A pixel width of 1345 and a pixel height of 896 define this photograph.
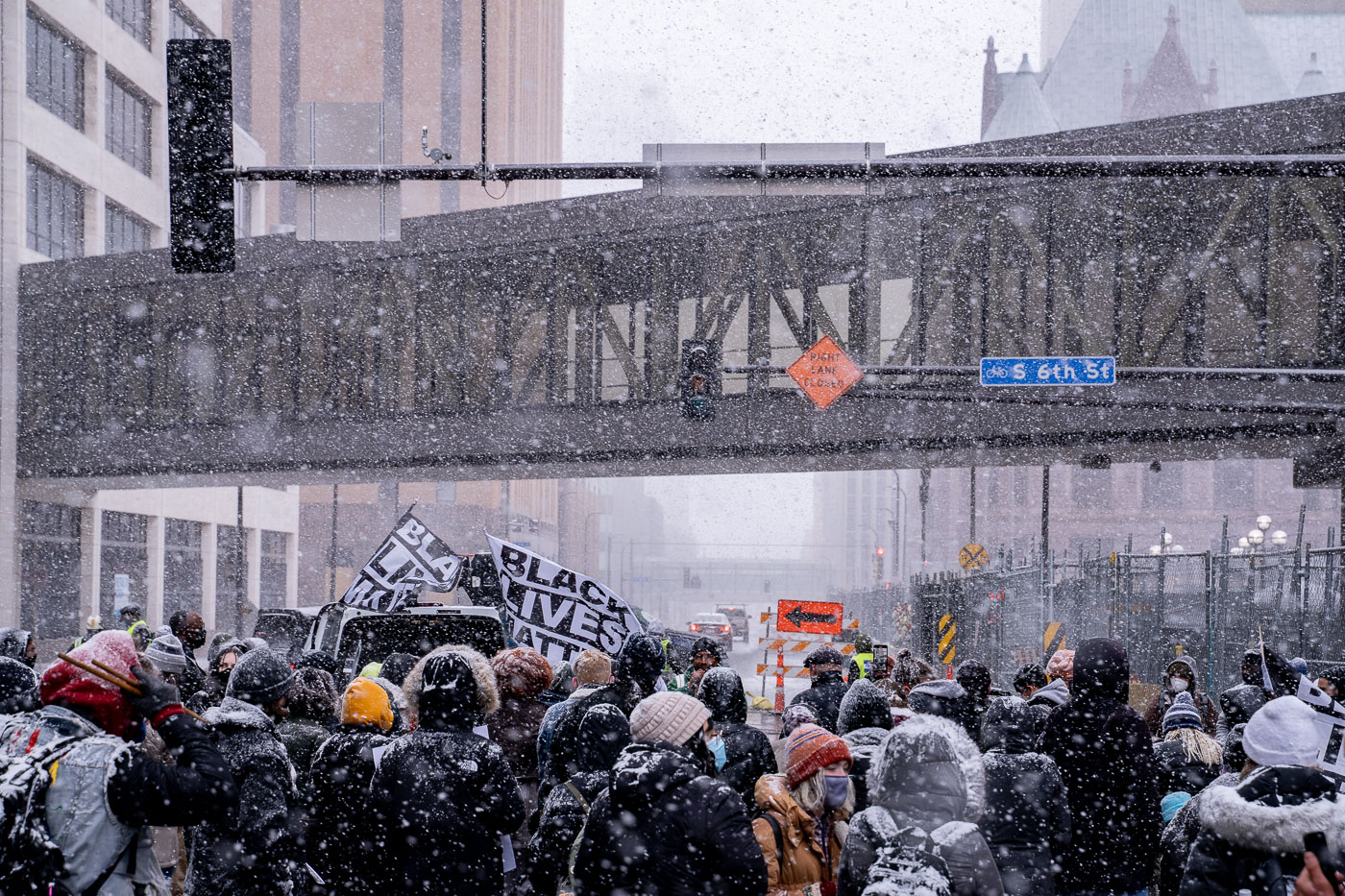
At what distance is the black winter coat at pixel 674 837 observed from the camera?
4395 mm

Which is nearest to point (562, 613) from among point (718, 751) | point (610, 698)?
point (610, 698)

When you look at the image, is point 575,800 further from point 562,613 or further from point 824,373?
point 824,373

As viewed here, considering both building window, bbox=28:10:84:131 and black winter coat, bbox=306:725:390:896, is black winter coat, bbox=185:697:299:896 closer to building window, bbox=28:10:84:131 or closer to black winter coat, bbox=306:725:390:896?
black winter coat, bbox=306:725:390:896

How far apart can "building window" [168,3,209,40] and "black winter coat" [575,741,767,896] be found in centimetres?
4601

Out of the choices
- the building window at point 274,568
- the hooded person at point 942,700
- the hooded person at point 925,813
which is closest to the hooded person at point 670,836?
the hooded person at point 925,813

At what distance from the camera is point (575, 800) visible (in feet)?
19.1

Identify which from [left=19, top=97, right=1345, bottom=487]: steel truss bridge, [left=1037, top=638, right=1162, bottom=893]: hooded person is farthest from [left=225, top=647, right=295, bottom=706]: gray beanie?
[left=19, top=97, right=1345, bottom=487]: steel truss bridge

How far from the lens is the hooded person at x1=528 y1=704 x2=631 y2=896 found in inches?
228

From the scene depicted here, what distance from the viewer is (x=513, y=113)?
86.9m

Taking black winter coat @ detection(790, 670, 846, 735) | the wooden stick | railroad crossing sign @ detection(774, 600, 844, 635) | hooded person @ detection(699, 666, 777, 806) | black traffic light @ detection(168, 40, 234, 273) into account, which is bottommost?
railroad crossing sign @ detection(774, 600, 844, 635)

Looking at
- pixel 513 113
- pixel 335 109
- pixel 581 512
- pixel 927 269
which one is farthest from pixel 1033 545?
pixel 335 109

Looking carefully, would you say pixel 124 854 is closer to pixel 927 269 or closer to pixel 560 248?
pixel 927 269

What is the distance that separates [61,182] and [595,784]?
3866 cm

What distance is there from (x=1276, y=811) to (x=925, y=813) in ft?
3.67
